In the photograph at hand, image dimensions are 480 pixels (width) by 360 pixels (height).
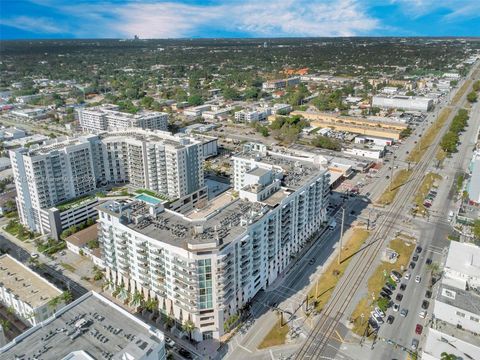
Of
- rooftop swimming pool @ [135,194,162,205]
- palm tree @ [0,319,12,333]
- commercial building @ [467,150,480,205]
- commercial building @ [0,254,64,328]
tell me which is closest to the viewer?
commercial building @ [0,254,64,328]

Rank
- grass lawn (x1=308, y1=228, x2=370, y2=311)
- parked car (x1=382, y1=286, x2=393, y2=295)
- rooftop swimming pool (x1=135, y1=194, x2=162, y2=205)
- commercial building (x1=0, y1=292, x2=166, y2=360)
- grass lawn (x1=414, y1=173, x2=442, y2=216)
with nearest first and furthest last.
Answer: commercial building (x1=0, y1=292, x2=166, y2=360) < grass lawn (x1=308, y1=228, x2=370, y2=311) < parked car (x1=382, y1=286, x2=393, y2=295) < rooftop swimming pool (x1=135, y1=194, x2=162, y2=205) < grass lawn (x1=414, y1=173, x2=442, y2=216)

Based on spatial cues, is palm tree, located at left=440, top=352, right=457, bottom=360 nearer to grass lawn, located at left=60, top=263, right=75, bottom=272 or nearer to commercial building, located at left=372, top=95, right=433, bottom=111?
grass lawn, located at left=60, top=263, right=75, bottom=272

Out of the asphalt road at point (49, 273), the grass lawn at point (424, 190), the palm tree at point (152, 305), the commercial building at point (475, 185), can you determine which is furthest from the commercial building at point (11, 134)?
the commercial building at point (475, 185)

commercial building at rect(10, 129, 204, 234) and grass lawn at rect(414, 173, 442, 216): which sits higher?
commercial building at rect(10, 129, 204, 234)

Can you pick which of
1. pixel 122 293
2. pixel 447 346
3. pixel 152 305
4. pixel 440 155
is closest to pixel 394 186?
pixel 440 155

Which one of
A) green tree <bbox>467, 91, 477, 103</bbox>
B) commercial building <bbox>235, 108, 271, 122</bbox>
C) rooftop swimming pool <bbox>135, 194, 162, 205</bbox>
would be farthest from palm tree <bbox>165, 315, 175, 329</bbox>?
green tree <bbox>467, 91, 477, 103</bbox>

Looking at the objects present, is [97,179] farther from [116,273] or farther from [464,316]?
[464,316]

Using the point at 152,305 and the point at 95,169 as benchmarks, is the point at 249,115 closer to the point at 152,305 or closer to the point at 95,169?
the point at 95,169
